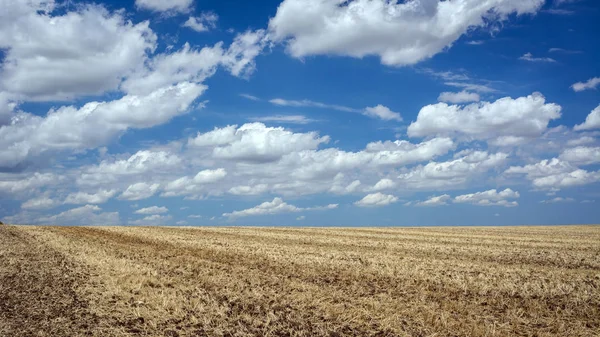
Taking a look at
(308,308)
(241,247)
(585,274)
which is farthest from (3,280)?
(585,274)

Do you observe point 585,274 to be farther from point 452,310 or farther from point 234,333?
point 234,333

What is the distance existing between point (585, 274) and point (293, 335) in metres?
17.5

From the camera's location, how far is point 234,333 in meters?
11.0

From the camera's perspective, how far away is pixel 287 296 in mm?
14672

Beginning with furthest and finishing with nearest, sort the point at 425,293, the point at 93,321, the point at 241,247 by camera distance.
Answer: the point at 241,247
the point at 425,293
the point at 93,321

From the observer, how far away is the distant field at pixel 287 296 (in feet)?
38.7

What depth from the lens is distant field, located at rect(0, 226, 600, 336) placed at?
1180 cm

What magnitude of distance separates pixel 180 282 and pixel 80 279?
4.13 metres

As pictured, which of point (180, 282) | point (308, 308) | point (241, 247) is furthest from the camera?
point (241, 247)

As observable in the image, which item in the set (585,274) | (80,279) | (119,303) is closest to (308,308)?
(119,303)

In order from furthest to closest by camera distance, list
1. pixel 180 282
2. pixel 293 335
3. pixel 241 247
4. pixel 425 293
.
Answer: pixel 241 247
pixel 180 282
pixel 425 293
pixel 293 335

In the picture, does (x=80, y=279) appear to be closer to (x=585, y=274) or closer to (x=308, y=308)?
(x=308, y=308)

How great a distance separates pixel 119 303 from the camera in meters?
13.8

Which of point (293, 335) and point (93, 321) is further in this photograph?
point (93, 321)
